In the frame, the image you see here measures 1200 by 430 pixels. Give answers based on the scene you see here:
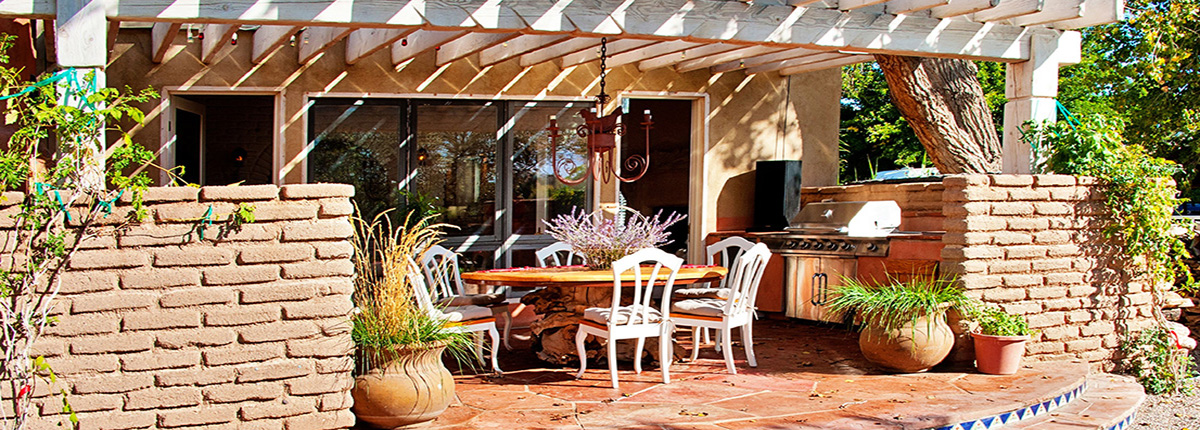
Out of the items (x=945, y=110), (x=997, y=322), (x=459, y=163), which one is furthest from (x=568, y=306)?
(x=945, y=110)

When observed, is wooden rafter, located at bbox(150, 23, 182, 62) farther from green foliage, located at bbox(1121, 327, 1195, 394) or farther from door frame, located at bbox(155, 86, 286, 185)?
green foliage, located at bbox(1121, 327, 1195, 394)

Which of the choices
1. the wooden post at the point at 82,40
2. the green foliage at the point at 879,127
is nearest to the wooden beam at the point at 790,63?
the wooden post at the point at 82,40

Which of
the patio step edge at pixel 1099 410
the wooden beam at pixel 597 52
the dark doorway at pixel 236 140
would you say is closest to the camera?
the patio step edge at pixel 1099 410

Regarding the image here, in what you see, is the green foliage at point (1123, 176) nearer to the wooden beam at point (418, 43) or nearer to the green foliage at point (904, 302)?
the green foliage at point (904, 302)

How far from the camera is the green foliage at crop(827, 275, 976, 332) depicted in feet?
18.9

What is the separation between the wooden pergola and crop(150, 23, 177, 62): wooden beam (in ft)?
0.05

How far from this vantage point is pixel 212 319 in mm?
4121

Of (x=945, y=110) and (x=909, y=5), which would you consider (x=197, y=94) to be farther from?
(x=945, y=110)

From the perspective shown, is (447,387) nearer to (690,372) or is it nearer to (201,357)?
(201,357)

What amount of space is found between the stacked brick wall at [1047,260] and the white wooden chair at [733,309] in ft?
3.72

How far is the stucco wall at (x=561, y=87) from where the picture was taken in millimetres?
7703

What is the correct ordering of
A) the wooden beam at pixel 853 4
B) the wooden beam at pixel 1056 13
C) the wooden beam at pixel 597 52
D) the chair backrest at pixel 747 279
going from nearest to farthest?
the wooden beam at pixel 853 4 → the chair backrest at pixel 747 279 → the wooden beam at pixel 1056 13 → the wooden beam at pixel 597 52

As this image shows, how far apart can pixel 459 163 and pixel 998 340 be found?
443 centimetres

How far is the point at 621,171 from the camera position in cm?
961
